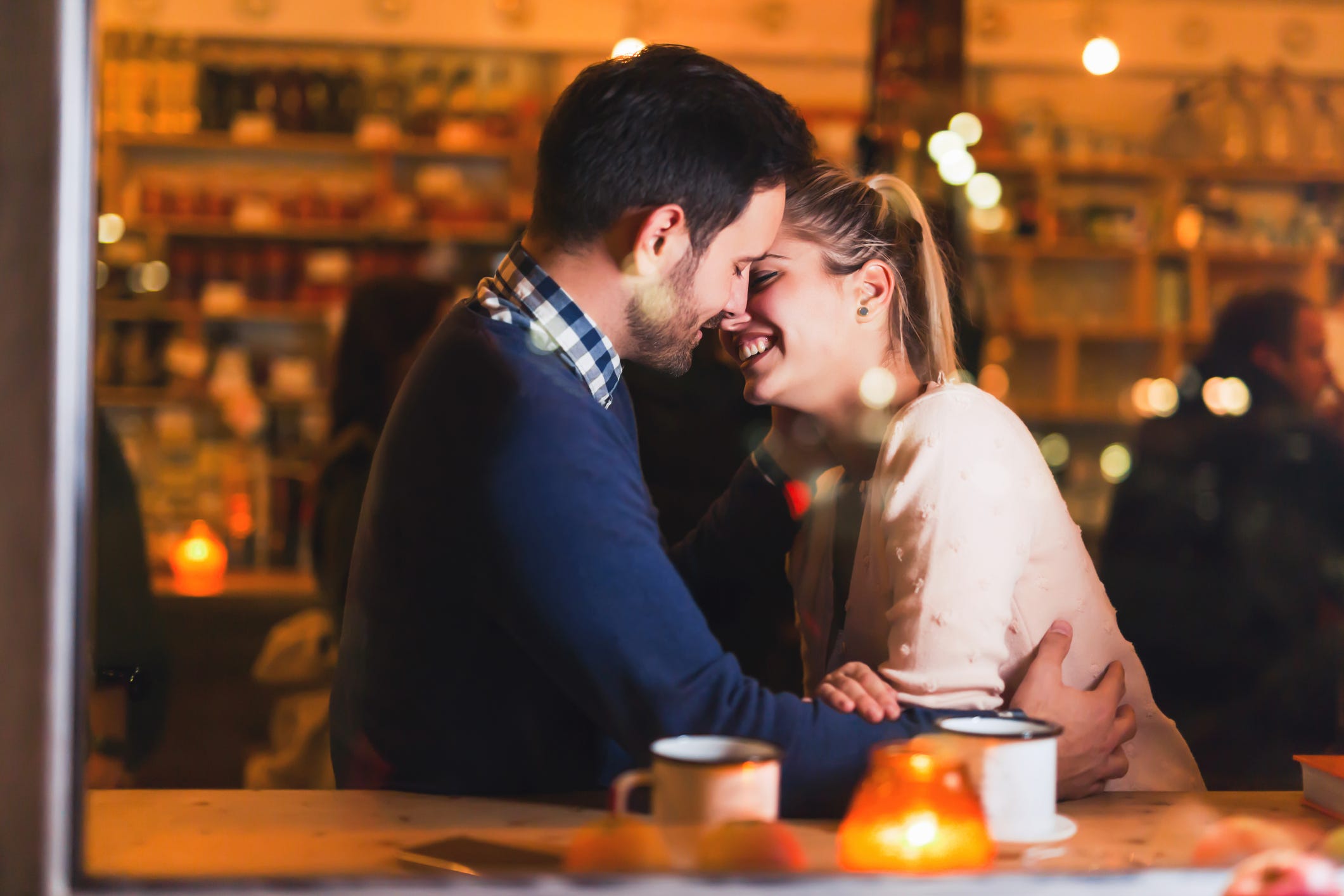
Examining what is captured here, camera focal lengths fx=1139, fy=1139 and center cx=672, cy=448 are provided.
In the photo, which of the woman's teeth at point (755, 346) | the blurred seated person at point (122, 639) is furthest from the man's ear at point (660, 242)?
the blurred seated person at point (122, 639)

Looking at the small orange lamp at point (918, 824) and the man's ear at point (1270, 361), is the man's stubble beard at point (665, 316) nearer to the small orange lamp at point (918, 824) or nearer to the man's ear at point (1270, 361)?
the small orange lamp at point (918, 824)

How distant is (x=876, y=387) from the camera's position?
137 cm

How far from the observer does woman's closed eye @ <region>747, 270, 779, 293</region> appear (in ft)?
4.29

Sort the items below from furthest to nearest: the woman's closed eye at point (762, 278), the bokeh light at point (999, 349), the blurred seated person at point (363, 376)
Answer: the bokeh light at point (999, 349) → the blurred seated person at point (363, 376) → the woman's closed eye at point (762, 278)

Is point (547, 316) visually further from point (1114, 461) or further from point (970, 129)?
point (1114, 461)

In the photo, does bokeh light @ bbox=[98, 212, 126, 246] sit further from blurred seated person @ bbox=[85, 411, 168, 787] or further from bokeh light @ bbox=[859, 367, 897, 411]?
bokeh light @ bbox=[859, 367, 897, 411]

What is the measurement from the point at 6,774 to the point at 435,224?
3693 millimetres

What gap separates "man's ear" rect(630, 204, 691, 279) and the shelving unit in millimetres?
3415

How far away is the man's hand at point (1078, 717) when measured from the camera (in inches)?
39.6

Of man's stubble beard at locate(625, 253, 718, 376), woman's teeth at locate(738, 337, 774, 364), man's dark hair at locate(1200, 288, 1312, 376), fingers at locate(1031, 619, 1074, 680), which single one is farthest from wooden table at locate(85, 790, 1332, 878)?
man's dark hair at locate(1200, 288, 1312, 376)

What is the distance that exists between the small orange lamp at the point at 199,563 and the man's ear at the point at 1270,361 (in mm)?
2971

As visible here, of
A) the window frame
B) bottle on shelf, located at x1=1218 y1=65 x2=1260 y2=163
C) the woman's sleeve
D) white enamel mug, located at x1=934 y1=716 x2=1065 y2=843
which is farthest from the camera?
bottle on shelf, located at x1=1218 y1=65 x2=1260 y2=163

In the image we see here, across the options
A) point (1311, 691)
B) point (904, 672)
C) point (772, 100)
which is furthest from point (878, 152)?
point (1311, 691)

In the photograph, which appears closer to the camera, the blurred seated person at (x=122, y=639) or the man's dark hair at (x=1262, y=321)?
the blurred seated person at (x=122, y=639)
